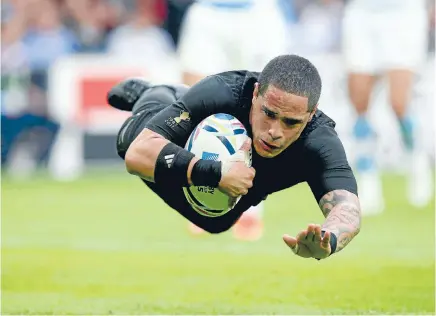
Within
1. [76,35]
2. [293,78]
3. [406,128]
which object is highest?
[293,78]

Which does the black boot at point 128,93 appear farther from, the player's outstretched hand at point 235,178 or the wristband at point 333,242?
the wristband at point 333,242

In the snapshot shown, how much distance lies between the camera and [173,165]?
6742 millimetres

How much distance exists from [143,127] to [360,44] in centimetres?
628

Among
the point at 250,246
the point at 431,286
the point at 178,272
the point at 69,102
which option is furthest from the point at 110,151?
the point at 431,286

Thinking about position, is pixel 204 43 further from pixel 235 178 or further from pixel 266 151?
pixel 235 178

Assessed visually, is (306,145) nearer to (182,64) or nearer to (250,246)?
(250,246)

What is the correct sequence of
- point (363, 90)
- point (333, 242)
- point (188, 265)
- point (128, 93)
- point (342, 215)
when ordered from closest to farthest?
point (333, 242)
point (342, 215)
point (128, 93)
point (188, 265)
point (363, 90)

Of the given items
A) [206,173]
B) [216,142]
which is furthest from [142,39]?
[206,173]

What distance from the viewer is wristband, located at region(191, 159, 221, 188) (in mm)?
6594

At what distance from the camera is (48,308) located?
25.3 ft

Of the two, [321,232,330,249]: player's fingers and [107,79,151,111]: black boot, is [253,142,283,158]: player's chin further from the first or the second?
[107,79,151,111]: black boot

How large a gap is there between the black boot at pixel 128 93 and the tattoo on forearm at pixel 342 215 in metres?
2.84

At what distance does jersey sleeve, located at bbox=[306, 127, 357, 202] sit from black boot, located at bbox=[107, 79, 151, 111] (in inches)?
102

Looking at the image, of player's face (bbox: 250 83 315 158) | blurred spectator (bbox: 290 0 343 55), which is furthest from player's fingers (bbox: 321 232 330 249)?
blurred spectator (bbox: 290 0 343 55)
